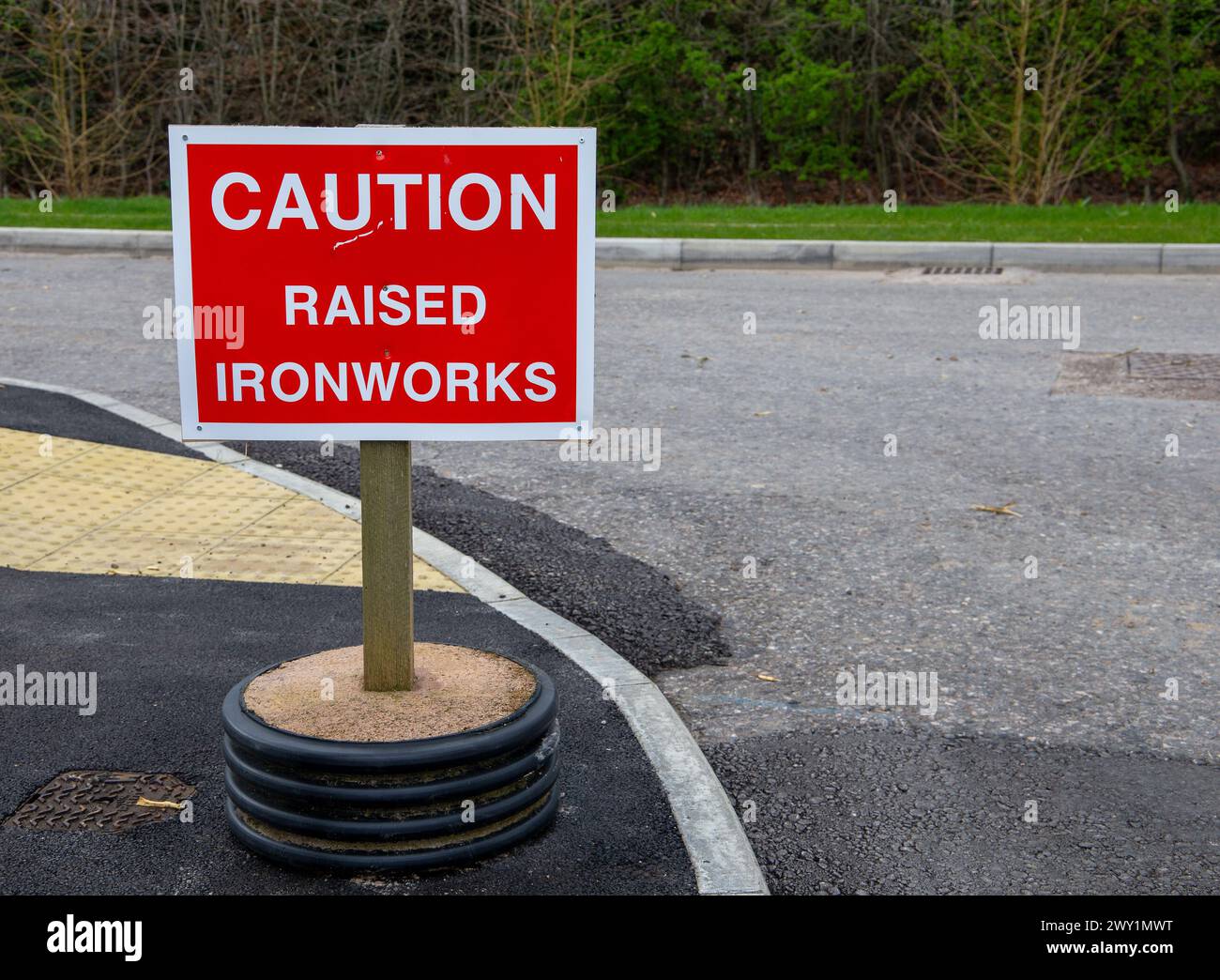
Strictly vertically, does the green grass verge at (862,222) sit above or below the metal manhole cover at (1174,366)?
above

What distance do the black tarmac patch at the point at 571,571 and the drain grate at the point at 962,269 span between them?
7381 millimetres

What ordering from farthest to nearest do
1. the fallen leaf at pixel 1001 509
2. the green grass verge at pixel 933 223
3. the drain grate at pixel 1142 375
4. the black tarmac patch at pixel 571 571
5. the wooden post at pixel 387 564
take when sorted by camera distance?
the green grass verge at pixel 933 223
the drain grate at pixel 1142 375
the fallen leaf at pixel 1001 509
the black tarmac patch at pixel 571 571
the wooden post at pixel 387 564

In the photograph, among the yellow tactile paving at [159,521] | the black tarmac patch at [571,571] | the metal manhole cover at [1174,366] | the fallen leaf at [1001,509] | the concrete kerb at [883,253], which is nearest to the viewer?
the black tarmac patch at [571,571]

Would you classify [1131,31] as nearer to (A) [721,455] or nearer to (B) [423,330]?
(A) [721,455]

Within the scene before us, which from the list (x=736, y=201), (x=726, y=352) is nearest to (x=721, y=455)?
(x=726, y=352)

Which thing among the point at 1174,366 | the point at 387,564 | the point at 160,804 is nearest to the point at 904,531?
the point at 387,564

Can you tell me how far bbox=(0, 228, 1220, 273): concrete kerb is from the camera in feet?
42.8

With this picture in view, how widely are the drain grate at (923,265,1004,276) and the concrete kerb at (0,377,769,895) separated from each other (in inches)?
310

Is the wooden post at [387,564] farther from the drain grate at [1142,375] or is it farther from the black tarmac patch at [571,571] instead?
the drain grate at [1142,375]

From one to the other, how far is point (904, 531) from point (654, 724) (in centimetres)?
229

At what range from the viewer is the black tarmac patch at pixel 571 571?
5074 millimetres

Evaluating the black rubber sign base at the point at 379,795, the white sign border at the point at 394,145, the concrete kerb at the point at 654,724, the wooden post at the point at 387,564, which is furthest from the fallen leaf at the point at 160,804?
the concrete kerb at the point at 654,724

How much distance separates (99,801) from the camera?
12.5ft
